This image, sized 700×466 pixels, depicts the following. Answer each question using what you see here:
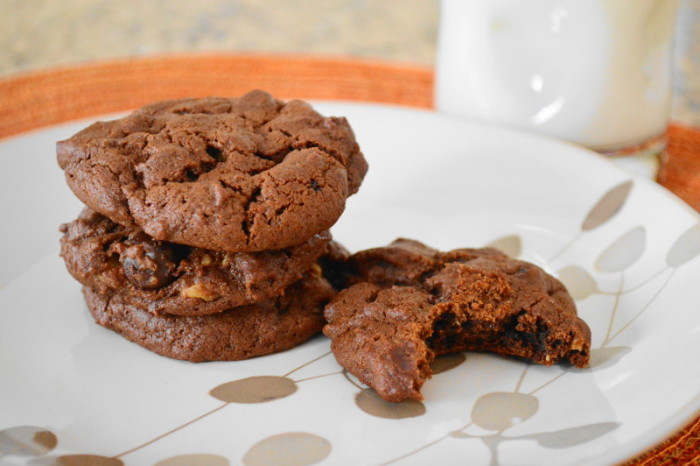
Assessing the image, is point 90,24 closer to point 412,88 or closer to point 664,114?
point 412,88

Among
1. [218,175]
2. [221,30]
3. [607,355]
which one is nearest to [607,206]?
[607,355]

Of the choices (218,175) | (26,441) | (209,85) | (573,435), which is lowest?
(573,435)

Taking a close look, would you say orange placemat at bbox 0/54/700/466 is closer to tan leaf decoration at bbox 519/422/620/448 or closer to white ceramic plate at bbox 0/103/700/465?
white ceramic plate at bbox 0/103/700/465

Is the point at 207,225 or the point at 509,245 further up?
the point at 207,225

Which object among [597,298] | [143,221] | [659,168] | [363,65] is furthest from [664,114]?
[143,221]

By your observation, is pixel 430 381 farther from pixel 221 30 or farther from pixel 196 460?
pixel 221 30

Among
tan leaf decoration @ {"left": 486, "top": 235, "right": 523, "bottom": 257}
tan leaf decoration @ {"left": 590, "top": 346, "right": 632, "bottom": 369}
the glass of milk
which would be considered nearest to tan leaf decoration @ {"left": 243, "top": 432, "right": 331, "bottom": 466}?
tan leaf decoration @ {"left": 590, "top": 346, "right": 632, "bottom": 369}

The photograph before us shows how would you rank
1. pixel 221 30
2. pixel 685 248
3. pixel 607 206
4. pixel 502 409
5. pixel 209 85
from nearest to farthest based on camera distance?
pixel 502 409
pixel 685 248
pixel 607 206
pixel 209 85
pixel 221 30
